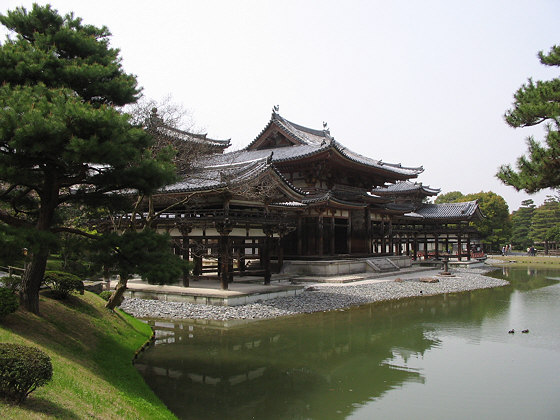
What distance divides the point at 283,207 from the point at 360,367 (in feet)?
46.0

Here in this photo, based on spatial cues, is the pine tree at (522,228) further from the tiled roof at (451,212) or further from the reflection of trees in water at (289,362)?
the reflection of trees in water at (289,362)

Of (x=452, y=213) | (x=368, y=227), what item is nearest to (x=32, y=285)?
(x=368, y=227)

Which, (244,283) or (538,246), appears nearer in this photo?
(244,283)

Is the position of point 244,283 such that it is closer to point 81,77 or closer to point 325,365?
point 325,365

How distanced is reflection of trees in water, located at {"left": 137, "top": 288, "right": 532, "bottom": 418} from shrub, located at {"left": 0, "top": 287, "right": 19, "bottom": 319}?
330cm

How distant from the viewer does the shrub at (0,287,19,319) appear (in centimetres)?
874

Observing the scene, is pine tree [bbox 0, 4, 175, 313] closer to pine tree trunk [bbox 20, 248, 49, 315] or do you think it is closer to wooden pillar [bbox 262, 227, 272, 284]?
pine tree trunk [bbox 20, 248, 49, 315]

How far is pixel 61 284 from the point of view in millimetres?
12320

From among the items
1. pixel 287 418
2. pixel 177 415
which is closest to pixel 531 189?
pixel 287 418

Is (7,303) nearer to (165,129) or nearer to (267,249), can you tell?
(165,129)

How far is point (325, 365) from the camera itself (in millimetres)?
11703

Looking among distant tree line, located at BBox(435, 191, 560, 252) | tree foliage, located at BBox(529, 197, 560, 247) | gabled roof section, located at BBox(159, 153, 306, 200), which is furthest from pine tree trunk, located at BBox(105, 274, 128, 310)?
tree foliage, located at BBox(529, 197, 560, 247)

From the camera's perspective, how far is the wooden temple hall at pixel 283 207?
19.2 meters

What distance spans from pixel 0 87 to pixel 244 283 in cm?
1496
